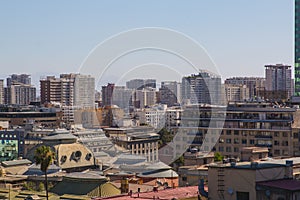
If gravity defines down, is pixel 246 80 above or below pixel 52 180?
above

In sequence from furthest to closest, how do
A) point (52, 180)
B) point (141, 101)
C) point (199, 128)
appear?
point (141, 101) → point (199, 128) → point (52, 180)

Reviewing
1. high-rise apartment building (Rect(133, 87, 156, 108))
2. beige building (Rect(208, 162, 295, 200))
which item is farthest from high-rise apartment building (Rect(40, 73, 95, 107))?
beige building (Rect(208, 162, 295, 200))

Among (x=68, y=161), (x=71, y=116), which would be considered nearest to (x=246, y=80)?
(x=71, y=116)

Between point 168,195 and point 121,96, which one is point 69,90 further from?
point 168,195

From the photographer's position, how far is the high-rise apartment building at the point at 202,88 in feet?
232

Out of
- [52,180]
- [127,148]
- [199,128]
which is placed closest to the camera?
[52,180]

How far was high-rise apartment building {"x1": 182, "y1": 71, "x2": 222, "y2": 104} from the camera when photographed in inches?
2781

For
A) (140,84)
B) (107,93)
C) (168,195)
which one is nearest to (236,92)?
(140,84)

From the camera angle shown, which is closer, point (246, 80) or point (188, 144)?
point (188, 144)

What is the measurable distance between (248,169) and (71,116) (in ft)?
223

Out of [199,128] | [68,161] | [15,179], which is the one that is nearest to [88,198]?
[15,179]

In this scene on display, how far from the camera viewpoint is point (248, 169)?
11516mm

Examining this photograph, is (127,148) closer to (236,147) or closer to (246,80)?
(236,147)

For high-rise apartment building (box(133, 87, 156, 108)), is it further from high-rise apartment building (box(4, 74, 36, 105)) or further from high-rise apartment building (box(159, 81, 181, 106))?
high-rise apartment building (box(4, 74, 36, 105))
